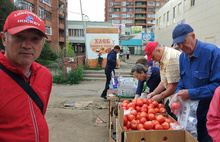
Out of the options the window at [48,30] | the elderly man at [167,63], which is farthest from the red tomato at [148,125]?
the window at [48,30]

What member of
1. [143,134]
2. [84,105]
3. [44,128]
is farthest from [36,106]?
[84,105]

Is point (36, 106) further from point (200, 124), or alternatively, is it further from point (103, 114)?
point (103, 114)

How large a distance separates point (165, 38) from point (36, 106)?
990 inches

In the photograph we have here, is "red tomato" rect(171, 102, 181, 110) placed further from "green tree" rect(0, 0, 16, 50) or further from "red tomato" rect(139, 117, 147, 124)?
"green tree" rect(0, 0, 16, 50)

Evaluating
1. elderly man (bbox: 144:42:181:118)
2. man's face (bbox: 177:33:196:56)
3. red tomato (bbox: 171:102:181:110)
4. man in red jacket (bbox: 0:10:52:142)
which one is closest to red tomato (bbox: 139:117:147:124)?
red tomato (bbox: 171:102:181:110)

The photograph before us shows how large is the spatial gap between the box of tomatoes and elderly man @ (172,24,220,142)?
38 centimetres

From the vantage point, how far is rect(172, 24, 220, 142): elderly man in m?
1.99

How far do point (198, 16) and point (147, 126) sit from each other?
46.1 feet

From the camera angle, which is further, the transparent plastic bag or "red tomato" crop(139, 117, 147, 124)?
"red tomato" crop(139, 117, 147, 124)

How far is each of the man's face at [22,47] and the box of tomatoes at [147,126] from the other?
3.90 ft

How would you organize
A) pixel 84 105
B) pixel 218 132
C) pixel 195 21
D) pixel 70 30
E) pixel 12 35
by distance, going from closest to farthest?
pixel 12 35, pixel 218 132, pixel 84 105, pixel 195 21, pixel 70 30

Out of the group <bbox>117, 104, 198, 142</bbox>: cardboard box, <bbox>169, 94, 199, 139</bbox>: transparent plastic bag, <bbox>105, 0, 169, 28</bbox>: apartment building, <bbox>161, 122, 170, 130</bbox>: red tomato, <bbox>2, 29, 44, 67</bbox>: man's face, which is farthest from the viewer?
<bbox>105, 0, 169, 28</bbox>: apartment building

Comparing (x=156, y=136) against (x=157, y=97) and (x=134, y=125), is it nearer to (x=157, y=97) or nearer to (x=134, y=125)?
(x=134, y=125)

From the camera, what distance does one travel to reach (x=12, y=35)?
4.29 feet
